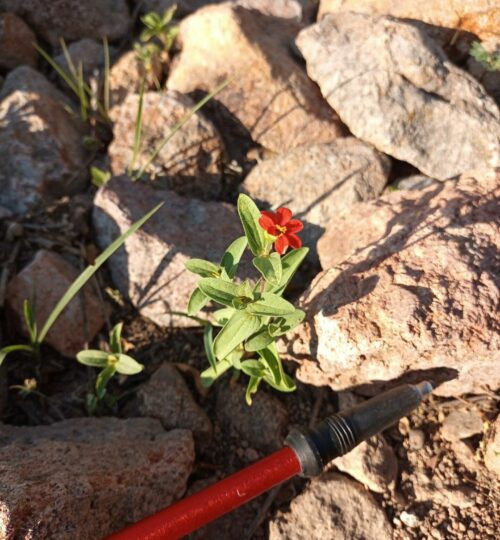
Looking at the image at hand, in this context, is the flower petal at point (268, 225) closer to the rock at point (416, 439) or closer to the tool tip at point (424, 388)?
the tool tip at point (424, 388)

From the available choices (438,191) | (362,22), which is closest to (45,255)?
(438,191)

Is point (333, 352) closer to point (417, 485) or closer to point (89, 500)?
point (417, 485)

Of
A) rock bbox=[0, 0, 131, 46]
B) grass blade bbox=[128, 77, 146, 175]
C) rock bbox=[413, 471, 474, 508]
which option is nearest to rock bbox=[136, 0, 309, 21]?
rock bbox=[0, 0, 131, 46]

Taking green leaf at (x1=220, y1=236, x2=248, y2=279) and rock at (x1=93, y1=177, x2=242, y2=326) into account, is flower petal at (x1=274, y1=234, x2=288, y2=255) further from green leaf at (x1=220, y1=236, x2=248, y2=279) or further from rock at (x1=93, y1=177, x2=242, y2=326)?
rock at (x1=93, y1=177, x2=242, y2=326)

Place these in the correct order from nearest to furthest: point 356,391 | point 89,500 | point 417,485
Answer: point 89,500 → point 417,485 → point 356,391

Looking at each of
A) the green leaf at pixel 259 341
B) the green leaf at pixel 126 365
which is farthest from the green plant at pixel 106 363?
the green leaf at pixel 259 341

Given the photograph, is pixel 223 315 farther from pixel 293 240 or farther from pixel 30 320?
pixel 30 320
